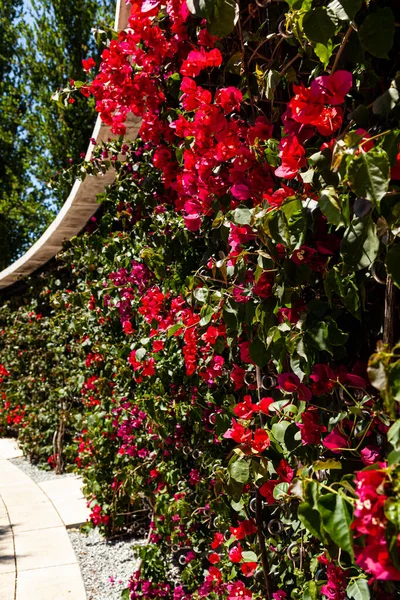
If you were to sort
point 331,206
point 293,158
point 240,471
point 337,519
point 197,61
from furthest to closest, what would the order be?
point 197,61, point 240,471, point 293,158, point 331,206, point 337,519

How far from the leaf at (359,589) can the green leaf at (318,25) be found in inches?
39.9

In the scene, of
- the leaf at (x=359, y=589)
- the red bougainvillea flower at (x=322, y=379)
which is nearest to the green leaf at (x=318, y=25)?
the red bougainvillea flower at (x=322, y=379)

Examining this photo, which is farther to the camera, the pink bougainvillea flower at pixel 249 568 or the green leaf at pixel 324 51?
the pink bougainvillea flower at pixel 249 568

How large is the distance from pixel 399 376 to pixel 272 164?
0.71 metres

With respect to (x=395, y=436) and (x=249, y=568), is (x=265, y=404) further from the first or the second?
A: (x=395, y=436)

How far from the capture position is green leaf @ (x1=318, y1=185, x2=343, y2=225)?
3.32 ft

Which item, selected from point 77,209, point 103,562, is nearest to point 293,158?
point 103,562

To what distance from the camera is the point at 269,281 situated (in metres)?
1.42

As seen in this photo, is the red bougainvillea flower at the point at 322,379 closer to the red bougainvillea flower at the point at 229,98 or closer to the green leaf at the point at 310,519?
the green leaf at the point at 310,519

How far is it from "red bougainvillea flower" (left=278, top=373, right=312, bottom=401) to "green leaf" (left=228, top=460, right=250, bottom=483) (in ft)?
0.70

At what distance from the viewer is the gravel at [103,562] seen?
3186mm

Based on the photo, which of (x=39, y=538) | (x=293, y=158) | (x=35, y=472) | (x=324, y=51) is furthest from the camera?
(x=35, y=472)

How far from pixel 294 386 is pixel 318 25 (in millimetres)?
737

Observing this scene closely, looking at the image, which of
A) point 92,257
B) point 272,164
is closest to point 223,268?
point 272,164
